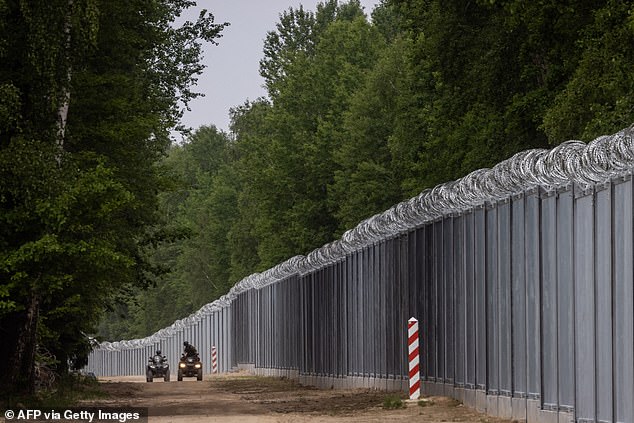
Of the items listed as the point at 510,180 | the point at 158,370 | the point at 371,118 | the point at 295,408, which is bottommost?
the point at 158,370

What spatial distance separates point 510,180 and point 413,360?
7054 millimetres

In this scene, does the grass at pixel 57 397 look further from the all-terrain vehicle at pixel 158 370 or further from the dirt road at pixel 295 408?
the all-terrain vehicle at pixel 158 370

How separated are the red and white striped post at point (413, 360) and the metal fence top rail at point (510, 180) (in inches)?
69.7

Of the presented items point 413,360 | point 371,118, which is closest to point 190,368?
point 371,118

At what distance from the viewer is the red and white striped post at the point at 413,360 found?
26.0 m

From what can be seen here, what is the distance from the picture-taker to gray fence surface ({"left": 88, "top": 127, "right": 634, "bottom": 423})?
50.6ft

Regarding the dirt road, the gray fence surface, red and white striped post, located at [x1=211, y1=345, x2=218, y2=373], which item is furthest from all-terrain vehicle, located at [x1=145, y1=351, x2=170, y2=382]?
the dirt road

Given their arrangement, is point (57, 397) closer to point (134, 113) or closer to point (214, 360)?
point (134, 113)

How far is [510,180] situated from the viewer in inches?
783

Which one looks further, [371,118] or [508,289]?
[371,118]

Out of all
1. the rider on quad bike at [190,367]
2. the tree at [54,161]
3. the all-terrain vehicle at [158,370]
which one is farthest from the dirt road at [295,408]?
the rider on quad bike at [190,367]

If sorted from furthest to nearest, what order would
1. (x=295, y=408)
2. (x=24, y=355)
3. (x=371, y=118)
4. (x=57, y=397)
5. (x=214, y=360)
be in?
(x=371, y=118)
(x=214, y=360)
(x=57, y=397)
(x=24, y=355)
(x=295, y=408)

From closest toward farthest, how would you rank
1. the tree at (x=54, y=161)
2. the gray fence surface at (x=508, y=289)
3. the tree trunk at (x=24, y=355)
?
the gray fence surface at (x=508, y=289) → the tree at (x=54, y=161) → the tree trunk at (x=24, y=355)

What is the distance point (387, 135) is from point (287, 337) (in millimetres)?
31316
